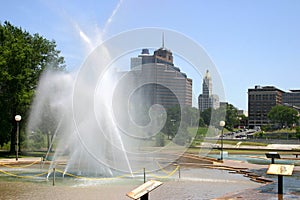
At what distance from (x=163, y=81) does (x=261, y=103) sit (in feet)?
405

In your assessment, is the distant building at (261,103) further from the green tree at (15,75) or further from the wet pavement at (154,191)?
the wet pavement at (154,191)

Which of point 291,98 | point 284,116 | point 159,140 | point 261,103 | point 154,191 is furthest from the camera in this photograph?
point 291,98

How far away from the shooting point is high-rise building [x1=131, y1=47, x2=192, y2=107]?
136 ft

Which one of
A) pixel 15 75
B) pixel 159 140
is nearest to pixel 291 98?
pixel 159 140

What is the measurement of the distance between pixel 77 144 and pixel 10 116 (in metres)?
12.8

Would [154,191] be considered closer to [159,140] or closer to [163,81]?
[159,140]

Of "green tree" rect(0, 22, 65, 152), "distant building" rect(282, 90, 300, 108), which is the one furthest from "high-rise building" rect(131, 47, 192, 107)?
"distant building" rect(282, 90, 300, 108)

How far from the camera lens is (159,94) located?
57656mm

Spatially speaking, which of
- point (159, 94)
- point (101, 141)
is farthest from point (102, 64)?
point (159, 94)

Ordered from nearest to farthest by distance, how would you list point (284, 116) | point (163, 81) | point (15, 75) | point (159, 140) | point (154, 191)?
point (154, 191)
point (15, 75)
point (159, 140)
point (163, 81)
point (284, 116)

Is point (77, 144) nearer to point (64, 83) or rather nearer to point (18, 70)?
point (64, 83)

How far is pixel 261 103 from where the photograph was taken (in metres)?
167

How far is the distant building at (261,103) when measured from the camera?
16600cm

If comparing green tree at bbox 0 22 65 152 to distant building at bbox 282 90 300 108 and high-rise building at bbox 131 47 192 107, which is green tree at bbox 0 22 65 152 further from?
distant building at bbox 282 90 300 108
